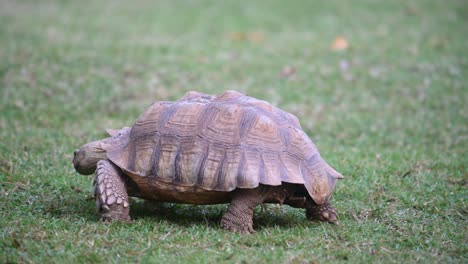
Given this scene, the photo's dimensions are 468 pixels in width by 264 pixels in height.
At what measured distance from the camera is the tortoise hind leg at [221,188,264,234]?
5.12 meters

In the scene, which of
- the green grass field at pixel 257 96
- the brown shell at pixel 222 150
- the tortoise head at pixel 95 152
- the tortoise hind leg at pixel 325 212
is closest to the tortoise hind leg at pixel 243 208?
the green grass field at pixel 257 96

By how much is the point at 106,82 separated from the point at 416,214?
21.6 ft

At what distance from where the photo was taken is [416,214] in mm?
5852

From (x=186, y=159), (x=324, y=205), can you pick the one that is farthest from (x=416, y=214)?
(x=186, y=159)

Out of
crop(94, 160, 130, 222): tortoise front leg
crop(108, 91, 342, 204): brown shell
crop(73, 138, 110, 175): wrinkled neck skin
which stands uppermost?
crop(108, 91, 342, 204): brown shell

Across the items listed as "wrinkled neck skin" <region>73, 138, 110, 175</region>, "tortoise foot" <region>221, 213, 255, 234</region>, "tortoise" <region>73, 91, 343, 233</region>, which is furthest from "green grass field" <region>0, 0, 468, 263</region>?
"wrinkled neck skin" <region>73, 138, 110, 175</region>

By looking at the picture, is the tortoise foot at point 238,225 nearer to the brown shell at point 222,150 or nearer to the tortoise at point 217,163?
the tortoise at point 217,163

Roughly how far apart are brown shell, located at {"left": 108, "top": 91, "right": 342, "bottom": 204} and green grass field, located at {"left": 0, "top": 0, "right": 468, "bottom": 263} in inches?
18.3

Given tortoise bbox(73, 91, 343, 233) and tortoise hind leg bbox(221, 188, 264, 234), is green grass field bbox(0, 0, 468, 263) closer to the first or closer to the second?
tortoise hind leg bbox(221, 188, 264, 234)

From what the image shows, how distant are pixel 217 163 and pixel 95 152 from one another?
127 cm

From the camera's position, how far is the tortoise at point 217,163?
4992 mm

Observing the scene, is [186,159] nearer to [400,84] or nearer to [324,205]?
[324,205]

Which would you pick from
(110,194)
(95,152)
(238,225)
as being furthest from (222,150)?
(95,152)

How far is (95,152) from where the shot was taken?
561 cm
